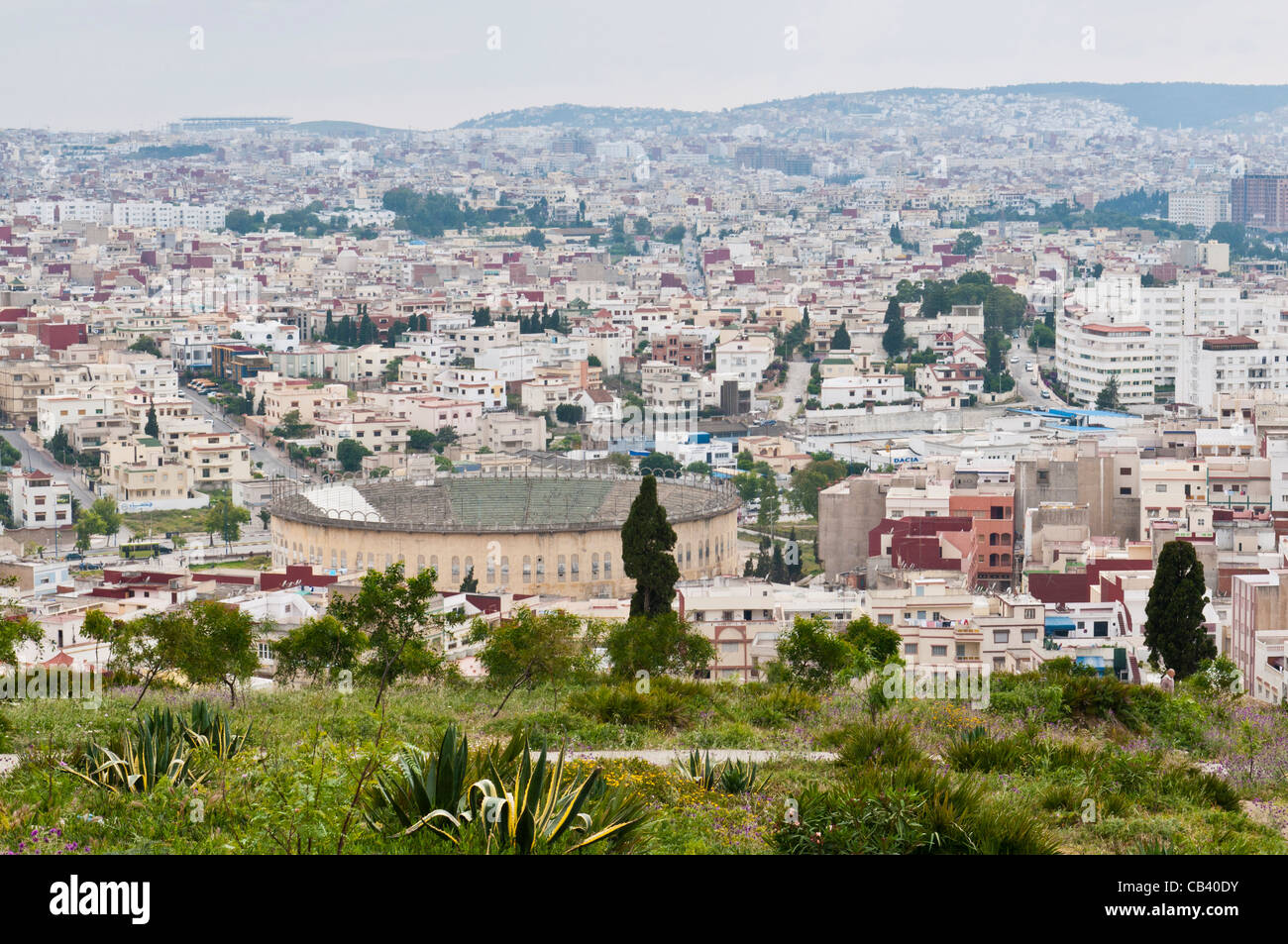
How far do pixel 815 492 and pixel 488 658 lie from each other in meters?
24.4

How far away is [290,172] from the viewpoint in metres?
126

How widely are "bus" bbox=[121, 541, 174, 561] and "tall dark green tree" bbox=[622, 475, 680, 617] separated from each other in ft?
53.8

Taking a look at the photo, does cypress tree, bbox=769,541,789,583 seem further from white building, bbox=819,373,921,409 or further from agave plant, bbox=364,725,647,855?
agave plant, bbox=364,725,647,855

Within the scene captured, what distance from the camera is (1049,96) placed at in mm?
172125

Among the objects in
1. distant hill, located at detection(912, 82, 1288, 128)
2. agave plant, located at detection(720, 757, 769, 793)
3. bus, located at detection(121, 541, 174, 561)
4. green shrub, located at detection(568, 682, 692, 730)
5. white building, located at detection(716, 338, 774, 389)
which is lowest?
bus, located at detection(121, 541, 174, 561)

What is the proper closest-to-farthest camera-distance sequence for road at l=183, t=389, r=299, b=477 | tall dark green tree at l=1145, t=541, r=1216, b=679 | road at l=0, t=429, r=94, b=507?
tall dark green tree at l=1145, t=541, r=1216, b=679
road at l=0, t=429, r=94, b=507
road at l=183, t=389, r=299, b=477

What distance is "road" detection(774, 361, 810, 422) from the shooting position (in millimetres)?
48250

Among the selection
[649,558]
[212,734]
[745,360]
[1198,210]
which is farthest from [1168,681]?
[1198,210]

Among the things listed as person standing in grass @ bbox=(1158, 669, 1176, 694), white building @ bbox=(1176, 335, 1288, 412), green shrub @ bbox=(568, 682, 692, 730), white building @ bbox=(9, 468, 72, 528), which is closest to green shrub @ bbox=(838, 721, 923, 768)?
green shrub @ bbox=(568, 682, 692, 730)

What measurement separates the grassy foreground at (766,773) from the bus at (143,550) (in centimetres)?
2294

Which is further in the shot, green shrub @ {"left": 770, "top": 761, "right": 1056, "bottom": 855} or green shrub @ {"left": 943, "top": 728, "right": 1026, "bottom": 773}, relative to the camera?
green shrub @ {"left": 943, "top": 728, "right": 1026, "bottom": 773}
